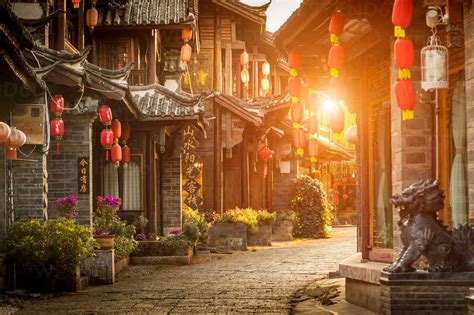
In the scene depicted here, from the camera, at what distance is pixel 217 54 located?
35.4 meters

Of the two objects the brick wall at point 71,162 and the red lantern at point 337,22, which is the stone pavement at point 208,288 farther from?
the red lantern at point 337,22

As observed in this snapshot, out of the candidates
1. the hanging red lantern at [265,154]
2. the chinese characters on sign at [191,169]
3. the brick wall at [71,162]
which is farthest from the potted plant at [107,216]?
the hanging red lantern at [265,154]

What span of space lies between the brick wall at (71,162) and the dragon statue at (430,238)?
1051cm

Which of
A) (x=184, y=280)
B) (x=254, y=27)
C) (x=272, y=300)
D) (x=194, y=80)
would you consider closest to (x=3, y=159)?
(x=184, y=280)

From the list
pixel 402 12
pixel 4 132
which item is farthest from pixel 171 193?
pixel 402 12

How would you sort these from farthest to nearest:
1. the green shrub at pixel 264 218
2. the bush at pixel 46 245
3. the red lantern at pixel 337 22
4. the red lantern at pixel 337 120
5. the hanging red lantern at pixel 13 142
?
the green shrub at pixel 264 218 → the bush at pixel 46 245 → the hanging red lantern at pixel 13 142 → the red lantern at pixel 337 120 → the red lantern at pixel 337 22

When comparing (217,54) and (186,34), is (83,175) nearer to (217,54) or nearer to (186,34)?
(186,34)

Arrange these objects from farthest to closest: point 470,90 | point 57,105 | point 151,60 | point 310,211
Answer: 1. point 310,211
2. point 151,60
3. point 57,105
4. point 470,90

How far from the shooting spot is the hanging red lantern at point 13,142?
48.3 ft

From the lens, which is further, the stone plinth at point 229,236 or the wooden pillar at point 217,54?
the wooden pillar at point 217,54

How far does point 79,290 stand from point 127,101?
20.4 ft

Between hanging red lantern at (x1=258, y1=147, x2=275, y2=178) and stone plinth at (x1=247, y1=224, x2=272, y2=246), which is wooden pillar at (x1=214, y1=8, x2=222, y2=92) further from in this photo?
stone plinth at (x1=247, y1=224, x2=272, y2=246)

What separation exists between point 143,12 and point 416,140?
54.5 feet

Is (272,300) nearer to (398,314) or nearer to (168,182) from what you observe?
(398,314)
